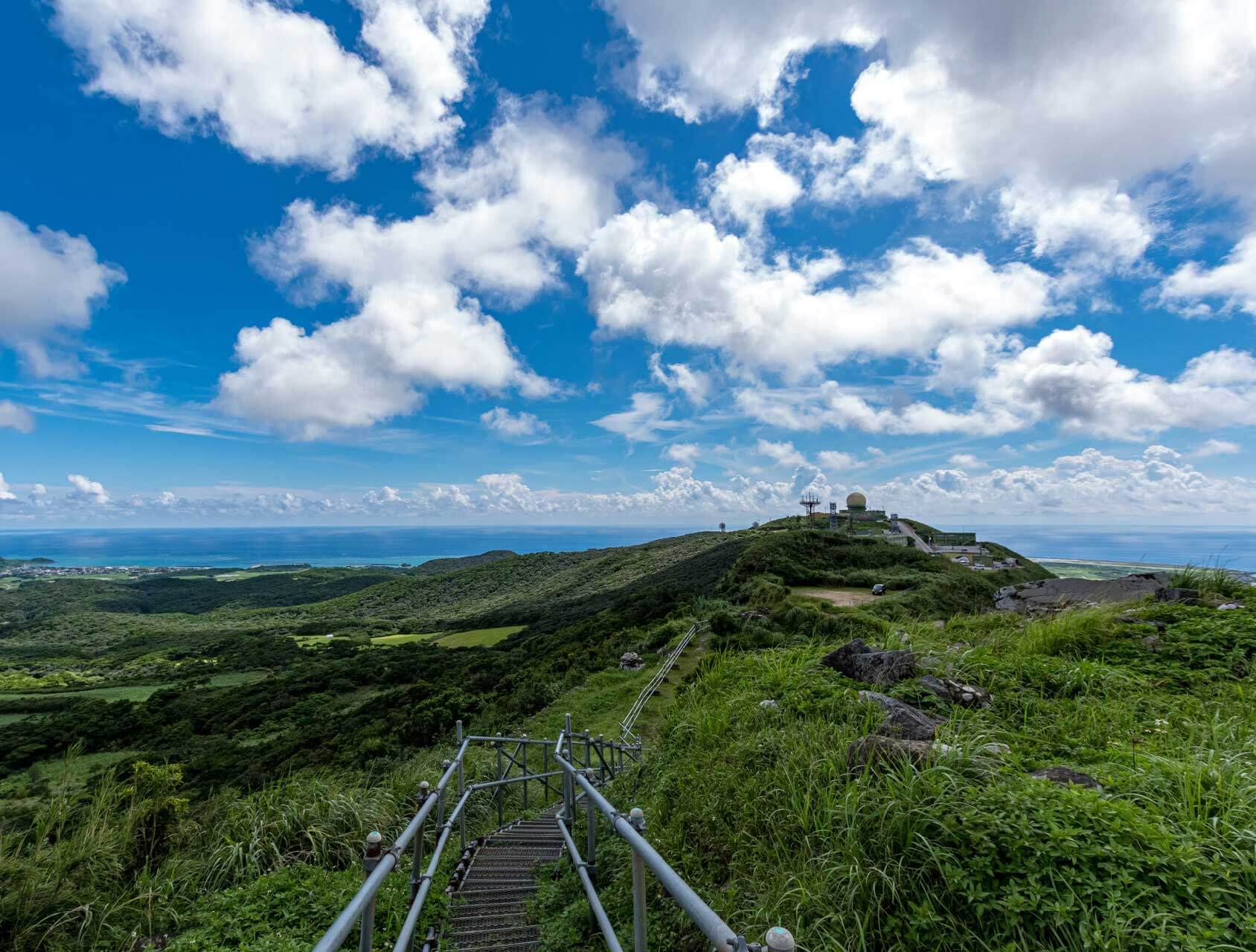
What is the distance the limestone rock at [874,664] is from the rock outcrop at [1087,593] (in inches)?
256

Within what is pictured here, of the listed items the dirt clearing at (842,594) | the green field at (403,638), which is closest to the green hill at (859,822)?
the dirt clearing at (842,594)

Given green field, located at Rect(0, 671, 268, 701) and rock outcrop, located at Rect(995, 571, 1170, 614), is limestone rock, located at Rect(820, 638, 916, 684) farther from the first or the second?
green field, located at Rect(0, 671, 268, 701)

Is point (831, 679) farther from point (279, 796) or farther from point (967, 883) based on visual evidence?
point (279, 796)

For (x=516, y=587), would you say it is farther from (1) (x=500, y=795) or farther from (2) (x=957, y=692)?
(2) (x=957, y=692)

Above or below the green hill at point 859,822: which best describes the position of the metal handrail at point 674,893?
above

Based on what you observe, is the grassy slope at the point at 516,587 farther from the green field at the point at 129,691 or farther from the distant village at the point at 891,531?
the green field at the point at 129,691

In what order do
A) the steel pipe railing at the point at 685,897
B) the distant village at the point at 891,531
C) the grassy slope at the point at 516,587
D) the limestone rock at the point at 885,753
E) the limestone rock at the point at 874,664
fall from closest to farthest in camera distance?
the steel pipe railing at the point at 685,897 → the limestone rock at the point at 885,753 → the limestone rock at the point at 874,664 → the distant village at the point at 891,531 → the grassy slope at the point at 516,587

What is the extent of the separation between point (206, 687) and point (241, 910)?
60.7 metres

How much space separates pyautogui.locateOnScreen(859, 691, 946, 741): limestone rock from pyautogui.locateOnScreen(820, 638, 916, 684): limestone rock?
0.82m

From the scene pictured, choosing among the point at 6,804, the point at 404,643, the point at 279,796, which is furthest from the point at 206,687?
the point at 279,796

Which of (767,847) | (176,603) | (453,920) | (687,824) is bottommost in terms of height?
(176,603)

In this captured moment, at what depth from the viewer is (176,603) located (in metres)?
134

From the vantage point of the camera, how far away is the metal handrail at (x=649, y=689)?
1232 cm

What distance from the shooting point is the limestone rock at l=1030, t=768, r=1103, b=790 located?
10.7ft
